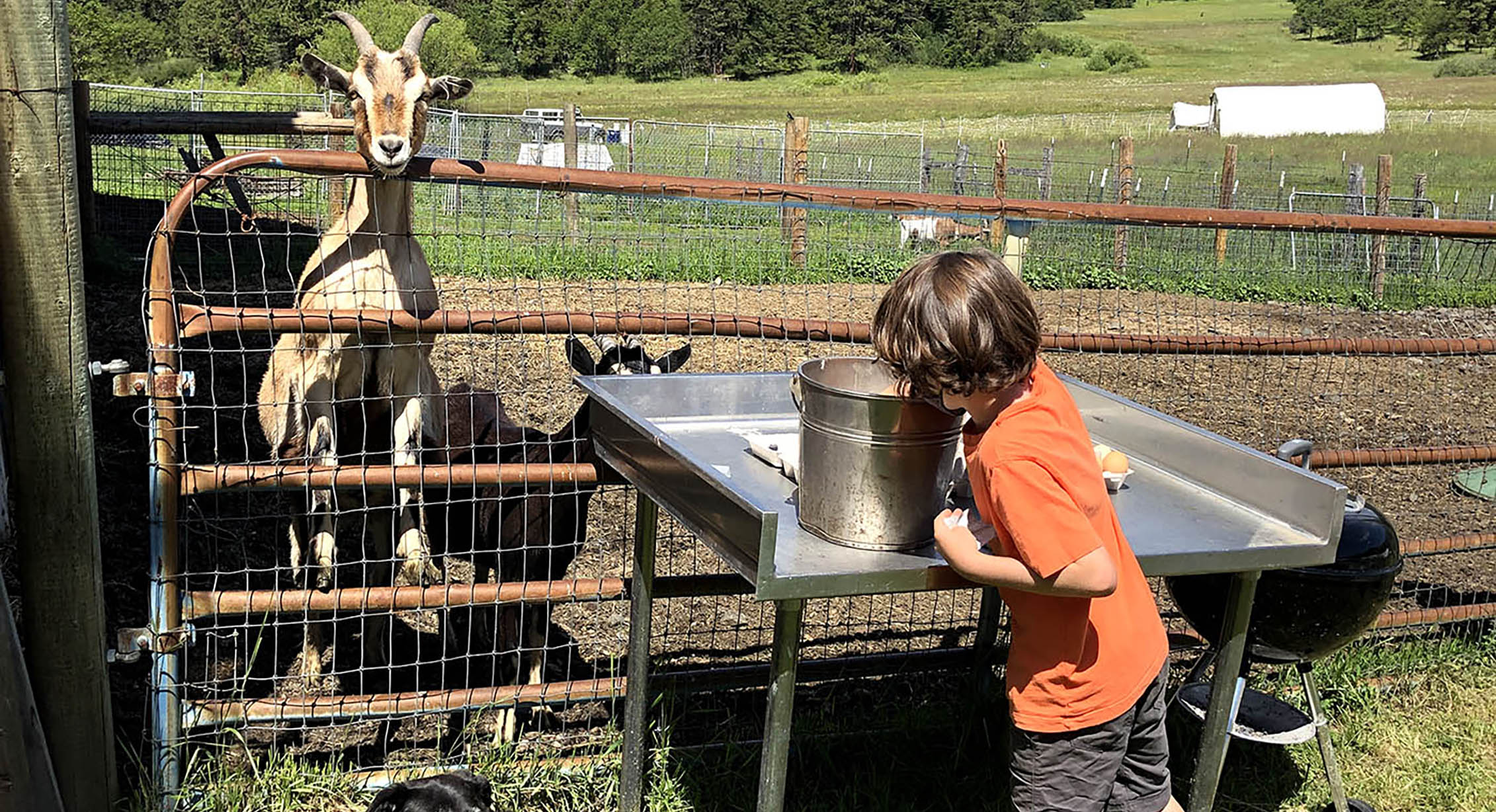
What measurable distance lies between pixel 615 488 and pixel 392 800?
4212mm

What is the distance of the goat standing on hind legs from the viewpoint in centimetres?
453

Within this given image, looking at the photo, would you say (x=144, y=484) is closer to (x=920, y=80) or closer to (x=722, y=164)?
(x=722, y=164)

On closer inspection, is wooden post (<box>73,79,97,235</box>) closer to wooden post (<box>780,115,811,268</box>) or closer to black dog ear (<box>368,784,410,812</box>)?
wooden post (<box>780,115,811,268</box>)

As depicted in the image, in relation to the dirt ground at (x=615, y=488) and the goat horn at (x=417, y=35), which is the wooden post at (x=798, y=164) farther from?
the goat horn at (x=417, y=35)

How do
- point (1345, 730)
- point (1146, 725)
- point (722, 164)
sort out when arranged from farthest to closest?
point (722, 164), point (1345, 730), point (1146, 725)

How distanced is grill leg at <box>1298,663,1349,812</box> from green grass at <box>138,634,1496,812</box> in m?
0.32

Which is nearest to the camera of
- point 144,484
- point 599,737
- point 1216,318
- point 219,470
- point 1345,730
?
point 219,470

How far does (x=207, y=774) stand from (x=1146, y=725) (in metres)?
2.63

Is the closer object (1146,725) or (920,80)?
(1146,725)

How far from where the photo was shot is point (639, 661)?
353 cm

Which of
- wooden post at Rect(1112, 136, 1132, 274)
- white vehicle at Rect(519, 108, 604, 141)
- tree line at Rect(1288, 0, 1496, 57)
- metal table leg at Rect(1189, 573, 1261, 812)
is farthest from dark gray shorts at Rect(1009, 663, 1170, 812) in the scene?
tree line at Rect(1288, 0, 1496, 57)

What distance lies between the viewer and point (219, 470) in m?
3.44

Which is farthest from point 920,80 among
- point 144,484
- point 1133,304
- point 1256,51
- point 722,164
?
point 144,484

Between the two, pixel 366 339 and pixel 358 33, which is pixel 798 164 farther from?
pixel 366 339
